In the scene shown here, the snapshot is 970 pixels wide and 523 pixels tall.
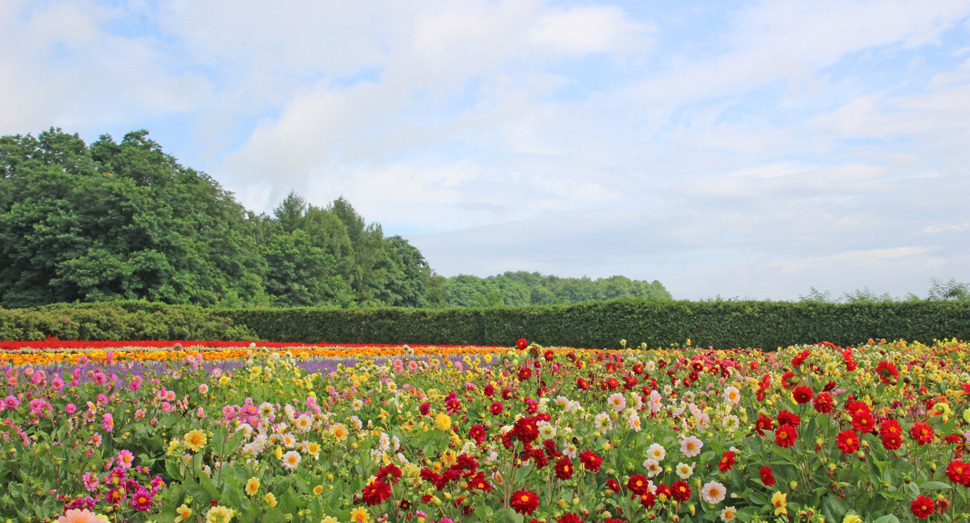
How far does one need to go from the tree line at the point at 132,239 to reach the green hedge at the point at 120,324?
4.79m

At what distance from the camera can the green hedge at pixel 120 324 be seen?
13.7 metres

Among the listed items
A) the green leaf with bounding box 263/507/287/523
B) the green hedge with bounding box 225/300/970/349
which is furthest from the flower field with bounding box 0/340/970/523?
the green hedge with bounding box 225/300/970/349

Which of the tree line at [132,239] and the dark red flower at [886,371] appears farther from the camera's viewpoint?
the tree line at [132,239]

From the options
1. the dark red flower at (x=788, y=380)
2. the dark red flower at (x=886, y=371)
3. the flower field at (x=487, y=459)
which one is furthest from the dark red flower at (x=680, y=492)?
the dark red flower at (x=886, y=371)

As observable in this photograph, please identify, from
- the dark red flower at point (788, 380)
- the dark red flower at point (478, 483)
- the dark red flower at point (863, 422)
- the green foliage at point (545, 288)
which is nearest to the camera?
the dark red flower at point (478, 483)

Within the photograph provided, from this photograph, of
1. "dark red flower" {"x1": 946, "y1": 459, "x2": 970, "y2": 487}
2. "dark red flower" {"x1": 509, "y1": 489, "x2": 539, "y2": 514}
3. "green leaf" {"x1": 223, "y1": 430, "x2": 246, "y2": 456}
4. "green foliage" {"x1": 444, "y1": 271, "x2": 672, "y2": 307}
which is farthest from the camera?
"green foliage" {"x1": 444, "y1": 271, "x2": 672, "y2": 307}

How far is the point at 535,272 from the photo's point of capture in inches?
2537

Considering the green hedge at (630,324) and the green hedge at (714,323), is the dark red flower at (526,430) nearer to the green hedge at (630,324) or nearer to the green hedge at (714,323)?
the green hedge at (630,324)

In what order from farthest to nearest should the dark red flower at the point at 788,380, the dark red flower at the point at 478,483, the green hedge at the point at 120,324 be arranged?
the green hedge at the point at 120,324
the dark red flower at the point at 788,380
the dark red flower at the point at 478,483

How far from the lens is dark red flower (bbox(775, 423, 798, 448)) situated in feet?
7.29

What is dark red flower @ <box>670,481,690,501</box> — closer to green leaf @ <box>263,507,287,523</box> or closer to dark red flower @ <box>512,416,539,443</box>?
dark red flower @ <box>512,416,539,443</box>

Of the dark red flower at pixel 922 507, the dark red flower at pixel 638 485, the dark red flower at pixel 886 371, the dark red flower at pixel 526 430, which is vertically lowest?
the dark red flower at pixel 922 507

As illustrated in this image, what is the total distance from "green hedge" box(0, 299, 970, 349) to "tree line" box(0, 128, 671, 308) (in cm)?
440

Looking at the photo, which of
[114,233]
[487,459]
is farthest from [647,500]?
[114,233]
